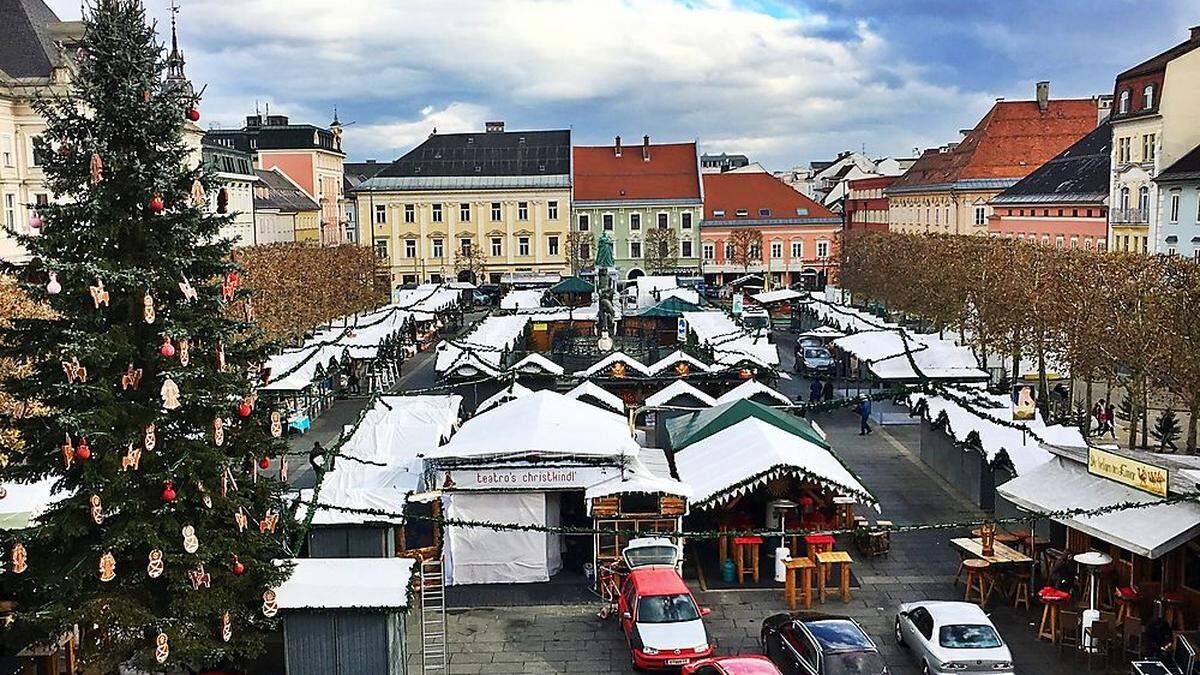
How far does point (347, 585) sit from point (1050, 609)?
32.6 feet

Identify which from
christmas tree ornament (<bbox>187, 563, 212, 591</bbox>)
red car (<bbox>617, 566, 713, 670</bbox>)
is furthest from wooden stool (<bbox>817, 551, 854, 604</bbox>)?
christmas tree ornament (<bbox>187, 563, 212, 591</bbox>)

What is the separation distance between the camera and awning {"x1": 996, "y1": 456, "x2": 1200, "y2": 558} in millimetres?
15078

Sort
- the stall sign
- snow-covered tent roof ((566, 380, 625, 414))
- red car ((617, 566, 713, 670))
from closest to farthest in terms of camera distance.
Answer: red car ((617, 566, 713, 670))
the stall sign
snow-covered tent roof ((566, 380, 625, 414))

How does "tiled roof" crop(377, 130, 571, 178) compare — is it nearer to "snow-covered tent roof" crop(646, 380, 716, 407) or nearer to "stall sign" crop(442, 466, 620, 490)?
"snow-covered tent roof" crop(646, 380, 716, 407)

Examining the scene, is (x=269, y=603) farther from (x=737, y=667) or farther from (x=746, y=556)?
(x=746, y=556)

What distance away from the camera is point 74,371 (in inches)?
474

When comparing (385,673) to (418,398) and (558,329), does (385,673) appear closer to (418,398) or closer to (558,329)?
(418,398)

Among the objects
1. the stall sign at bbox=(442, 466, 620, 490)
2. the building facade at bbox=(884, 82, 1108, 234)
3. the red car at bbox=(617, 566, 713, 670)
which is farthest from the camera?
the building facade at bbox=(884, 82, 1108, 234)

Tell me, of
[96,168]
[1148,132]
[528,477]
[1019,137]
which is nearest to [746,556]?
[528,477]

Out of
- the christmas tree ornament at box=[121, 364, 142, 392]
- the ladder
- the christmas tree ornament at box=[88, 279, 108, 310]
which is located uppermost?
the christmas tree ornament at box=[88, 279, 108, 310]

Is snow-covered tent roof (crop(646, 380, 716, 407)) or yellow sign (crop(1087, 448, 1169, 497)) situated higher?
yellow sign (crop(1087, 448, 1169, 497))

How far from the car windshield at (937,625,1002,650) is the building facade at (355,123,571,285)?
233 ft

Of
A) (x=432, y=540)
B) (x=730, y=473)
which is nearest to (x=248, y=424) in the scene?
(x=432, y=540)

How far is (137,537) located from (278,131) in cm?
8803
